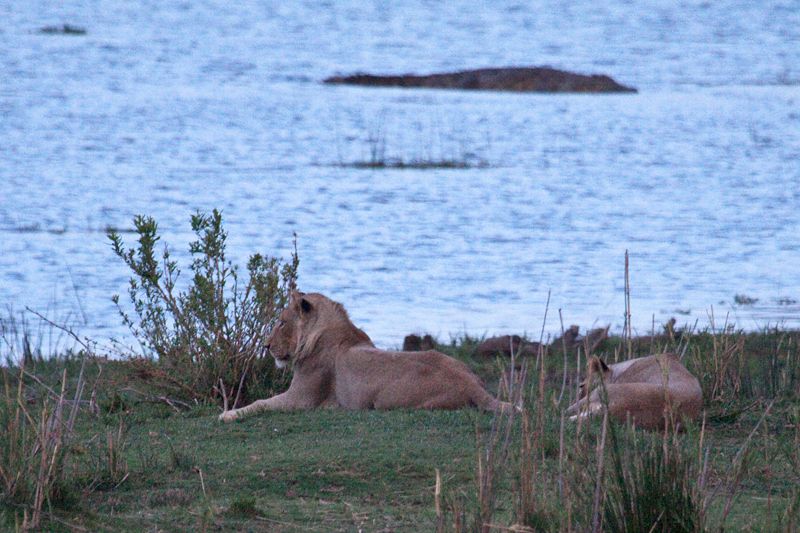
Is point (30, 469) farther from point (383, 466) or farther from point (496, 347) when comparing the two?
point (496, 347)

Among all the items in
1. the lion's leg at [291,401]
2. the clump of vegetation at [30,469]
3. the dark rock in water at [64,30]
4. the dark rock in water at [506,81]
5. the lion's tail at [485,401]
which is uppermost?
the dark rock in water at [64,30]

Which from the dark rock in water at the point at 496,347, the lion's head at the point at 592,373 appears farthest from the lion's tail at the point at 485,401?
the dark rock in water at the point at 496,347

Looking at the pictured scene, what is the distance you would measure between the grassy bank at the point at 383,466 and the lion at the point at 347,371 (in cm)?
27

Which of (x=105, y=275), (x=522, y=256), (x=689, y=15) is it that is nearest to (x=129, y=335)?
(x=105, y=275)

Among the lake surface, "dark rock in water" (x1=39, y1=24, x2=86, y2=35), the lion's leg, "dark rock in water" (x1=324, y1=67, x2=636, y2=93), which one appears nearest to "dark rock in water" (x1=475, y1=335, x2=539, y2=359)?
the lake surface

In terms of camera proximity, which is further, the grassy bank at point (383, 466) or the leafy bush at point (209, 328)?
the leafy bush at point (209, 328)

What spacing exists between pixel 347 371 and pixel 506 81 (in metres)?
26.6

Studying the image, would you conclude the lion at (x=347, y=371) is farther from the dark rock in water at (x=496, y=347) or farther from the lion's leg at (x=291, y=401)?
the dark rock in water at (x=496, y=347)

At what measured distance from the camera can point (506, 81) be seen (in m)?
33.2

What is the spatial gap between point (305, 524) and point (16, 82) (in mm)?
26716

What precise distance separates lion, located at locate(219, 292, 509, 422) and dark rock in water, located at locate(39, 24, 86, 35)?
118 ft

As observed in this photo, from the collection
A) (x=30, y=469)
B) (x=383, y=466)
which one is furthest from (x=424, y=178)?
(x=30, y=469)

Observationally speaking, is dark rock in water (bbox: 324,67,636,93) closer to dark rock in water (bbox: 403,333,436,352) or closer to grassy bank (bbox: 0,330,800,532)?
dark rock in water (bbox: 403,333,436,352)

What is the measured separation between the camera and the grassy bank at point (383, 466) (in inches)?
172
